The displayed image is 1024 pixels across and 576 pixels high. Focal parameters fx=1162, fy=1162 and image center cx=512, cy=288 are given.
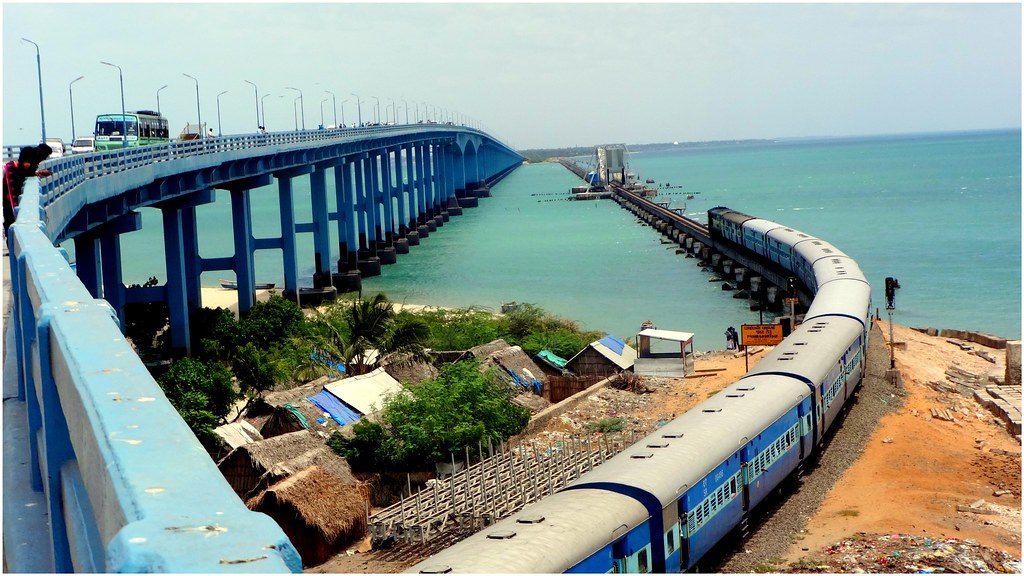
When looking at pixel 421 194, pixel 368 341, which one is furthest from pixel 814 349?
pixel 421 194

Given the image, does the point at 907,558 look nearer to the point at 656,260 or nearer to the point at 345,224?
the point at 345,224

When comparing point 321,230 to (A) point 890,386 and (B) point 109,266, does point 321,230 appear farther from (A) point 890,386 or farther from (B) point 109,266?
(A) point 890,386

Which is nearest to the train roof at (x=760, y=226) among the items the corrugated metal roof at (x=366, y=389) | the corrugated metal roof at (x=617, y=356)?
the corrugated metal roof at (x=617, y=356)

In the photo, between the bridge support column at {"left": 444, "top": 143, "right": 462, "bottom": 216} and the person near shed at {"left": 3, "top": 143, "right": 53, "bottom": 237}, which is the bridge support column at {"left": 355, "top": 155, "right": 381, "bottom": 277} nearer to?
the bridge support column at {"left": 444, "top": 143, "right": 462, "bottom": 216}

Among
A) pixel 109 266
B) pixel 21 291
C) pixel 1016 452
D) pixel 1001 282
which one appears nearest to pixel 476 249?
pixel 1001 282

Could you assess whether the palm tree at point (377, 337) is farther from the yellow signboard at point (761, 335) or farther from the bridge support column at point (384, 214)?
the bridge support column at point (384, 214)
